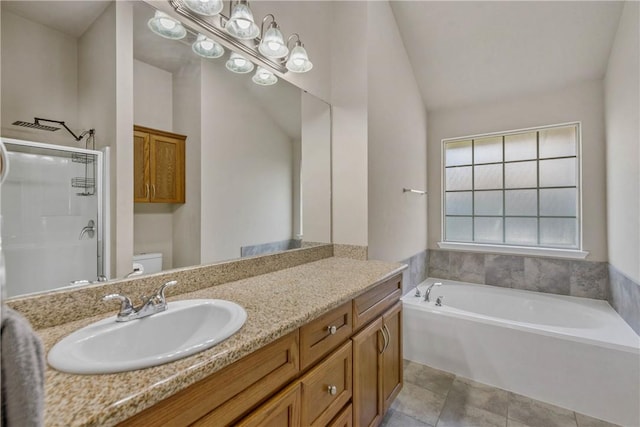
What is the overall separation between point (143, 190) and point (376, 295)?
3.79ft

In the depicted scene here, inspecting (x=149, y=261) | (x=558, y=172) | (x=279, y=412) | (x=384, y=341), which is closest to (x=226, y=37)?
(x=149, y=261)

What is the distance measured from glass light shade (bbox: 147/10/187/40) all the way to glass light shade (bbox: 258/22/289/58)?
44 cm

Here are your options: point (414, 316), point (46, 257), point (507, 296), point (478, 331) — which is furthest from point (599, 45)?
point (46, 257)

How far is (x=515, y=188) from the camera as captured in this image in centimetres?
295

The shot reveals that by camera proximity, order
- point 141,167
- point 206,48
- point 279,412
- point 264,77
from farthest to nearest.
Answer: point 264,77 → point 206,48 → point 141,167 → point 279,412

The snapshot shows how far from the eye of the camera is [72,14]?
93cm

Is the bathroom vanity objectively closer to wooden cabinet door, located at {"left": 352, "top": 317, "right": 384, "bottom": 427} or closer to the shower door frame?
wooden cabinet door, located at {"left": 352, "top": 317, "right": 384, "bottom": 427}

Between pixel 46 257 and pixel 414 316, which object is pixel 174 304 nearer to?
pixel 46 257

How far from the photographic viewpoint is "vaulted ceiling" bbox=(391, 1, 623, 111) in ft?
6.93

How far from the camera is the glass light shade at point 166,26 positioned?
3.80 ft

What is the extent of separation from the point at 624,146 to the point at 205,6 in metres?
2.73

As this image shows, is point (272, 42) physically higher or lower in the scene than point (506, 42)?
lower

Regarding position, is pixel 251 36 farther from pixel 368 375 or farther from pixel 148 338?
pixel 368 375

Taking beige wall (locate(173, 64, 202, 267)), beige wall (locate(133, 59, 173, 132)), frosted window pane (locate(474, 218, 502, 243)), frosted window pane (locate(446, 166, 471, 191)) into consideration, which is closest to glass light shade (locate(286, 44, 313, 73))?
beige wall (locate(173, 64, 202, 267))
